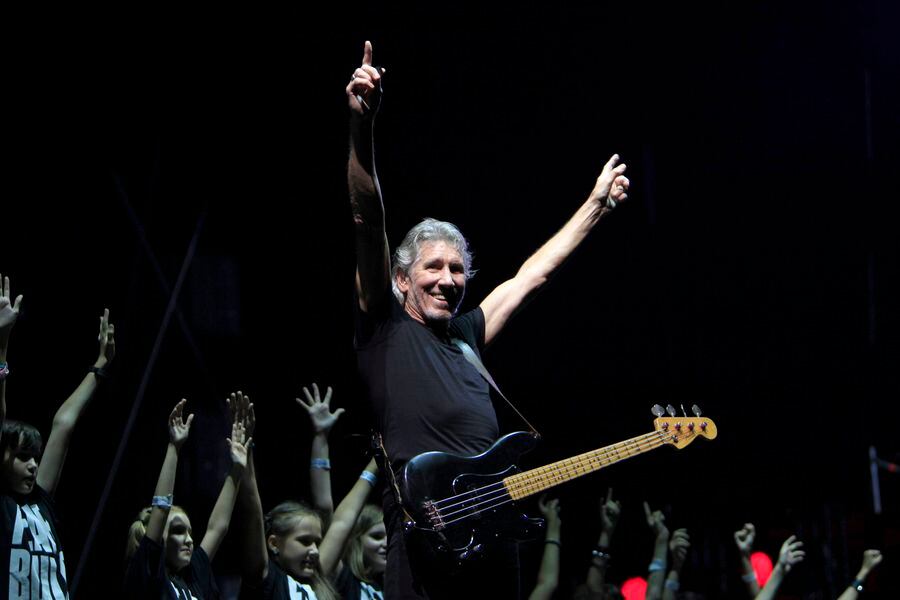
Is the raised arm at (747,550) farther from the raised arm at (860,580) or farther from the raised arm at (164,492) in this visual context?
the raised arm at (164,492)

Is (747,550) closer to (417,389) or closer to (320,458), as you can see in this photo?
(320,458)

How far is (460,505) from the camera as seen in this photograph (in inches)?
85.9

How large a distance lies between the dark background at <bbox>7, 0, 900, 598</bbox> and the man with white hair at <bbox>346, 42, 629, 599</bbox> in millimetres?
2598

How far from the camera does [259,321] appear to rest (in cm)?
563

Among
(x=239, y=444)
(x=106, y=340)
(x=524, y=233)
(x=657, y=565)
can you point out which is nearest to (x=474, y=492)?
(x=239, y=444)

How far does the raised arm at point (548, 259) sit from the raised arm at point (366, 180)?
0.61 meters

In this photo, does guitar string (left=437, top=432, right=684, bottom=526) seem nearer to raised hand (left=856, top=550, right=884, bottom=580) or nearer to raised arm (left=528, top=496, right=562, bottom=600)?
raised arm (left=528, top=496, right=562, bottom=600)

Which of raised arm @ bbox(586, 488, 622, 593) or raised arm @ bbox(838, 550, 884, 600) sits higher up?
raised arm @ bbox(586, 488, 622, 593)

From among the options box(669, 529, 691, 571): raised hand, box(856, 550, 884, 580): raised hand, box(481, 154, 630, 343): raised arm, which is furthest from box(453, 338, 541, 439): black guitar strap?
box(856, 550, 884, 580): raised hand

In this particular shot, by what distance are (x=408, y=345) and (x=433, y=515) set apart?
416 millimetres

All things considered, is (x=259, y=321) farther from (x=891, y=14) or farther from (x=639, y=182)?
(x=891, y=14)

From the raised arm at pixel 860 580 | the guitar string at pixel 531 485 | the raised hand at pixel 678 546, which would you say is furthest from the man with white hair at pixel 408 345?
the raised arm at pixel 860 580

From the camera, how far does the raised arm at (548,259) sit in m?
2.89

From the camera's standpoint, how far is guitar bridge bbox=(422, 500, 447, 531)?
2158 millimetres
